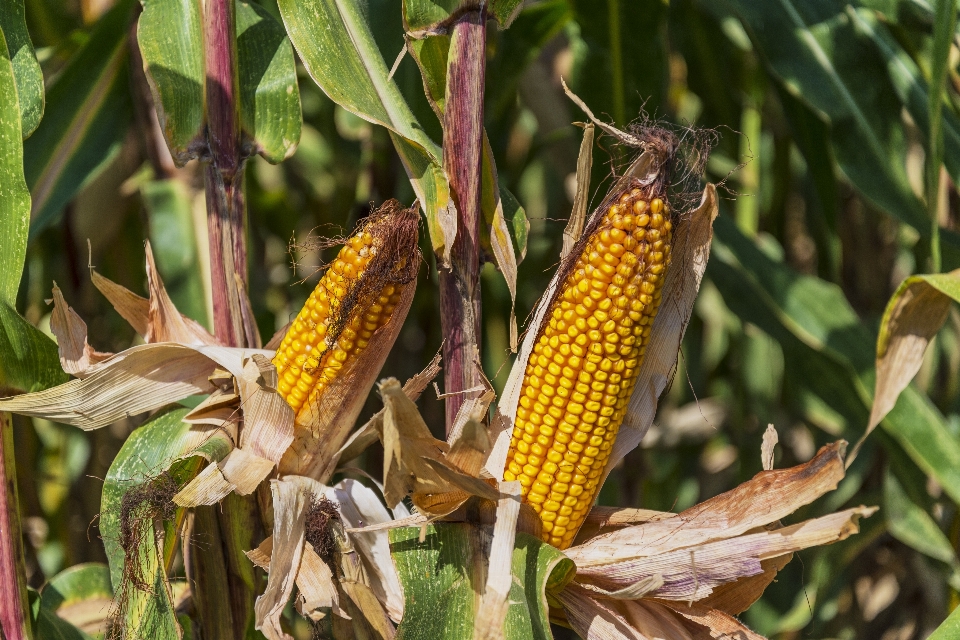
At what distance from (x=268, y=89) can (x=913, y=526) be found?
112 cm

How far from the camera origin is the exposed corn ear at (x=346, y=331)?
0.77 metres

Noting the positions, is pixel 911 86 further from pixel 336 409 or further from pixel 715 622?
pixel 336 409

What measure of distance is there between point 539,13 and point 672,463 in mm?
1052

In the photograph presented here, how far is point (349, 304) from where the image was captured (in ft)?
2.53

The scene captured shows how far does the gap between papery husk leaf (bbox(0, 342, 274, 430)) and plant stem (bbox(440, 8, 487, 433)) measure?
0.22m

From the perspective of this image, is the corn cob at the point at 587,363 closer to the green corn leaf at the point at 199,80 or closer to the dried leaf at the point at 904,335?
the dried leaf at the point at 904,335

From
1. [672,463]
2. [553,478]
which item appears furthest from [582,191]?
[672,463]

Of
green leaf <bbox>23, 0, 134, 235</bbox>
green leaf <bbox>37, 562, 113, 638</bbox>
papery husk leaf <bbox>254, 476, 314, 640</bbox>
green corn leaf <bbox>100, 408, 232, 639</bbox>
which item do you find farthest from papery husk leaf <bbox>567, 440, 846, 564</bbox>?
green leaf <bbox>23, 0, 134, 235</bbox>

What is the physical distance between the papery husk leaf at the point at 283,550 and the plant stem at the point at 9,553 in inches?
11.7

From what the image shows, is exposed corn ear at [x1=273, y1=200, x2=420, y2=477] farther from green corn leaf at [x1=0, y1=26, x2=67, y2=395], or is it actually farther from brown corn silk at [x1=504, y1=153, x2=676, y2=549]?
green corn leaf at [x1=0, y1=26, x2=67, y2=395]

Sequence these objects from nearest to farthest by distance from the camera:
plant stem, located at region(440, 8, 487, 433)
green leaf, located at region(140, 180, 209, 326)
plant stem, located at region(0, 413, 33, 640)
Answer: plant stem, located at region(440, 8, 487, 433), plant stem, located at region(0, 413, 33, 640), green leaf, located at region(140, 180, 209, 326)

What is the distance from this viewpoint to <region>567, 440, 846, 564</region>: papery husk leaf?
2.45 feet

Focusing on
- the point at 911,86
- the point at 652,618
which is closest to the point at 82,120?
the point at 652,618

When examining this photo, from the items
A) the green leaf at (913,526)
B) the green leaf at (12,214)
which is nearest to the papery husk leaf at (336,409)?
the green leaf at (12,214)
